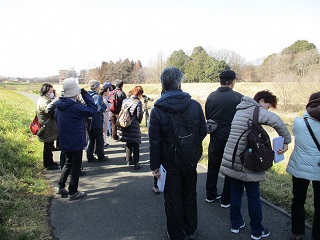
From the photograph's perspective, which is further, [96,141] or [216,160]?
[96,141]

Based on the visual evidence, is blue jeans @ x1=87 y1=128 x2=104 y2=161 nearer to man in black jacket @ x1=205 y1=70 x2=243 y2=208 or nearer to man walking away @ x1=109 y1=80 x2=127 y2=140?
man walking away @ x1=109 y1=80 x2=127 y2=140

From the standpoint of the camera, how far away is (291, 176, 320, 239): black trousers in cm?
302

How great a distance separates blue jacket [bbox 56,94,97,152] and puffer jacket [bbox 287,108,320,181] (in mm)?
2908

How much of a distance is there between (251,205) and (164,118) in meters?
1.51

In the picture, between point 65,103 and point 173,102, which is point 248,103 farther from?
point 65,103

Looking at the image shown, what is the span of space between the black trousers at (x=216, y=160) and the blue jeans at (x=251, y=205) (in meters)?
0.60

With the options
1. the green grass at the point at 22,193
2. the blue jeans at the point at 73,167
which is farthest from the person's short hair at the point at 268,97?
the green grass at the point at 22,193

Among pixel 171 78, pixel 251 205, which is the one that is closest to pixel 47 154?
pixel 171 78

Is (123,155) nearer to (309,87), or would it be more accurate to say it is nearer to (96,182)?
(96,182)

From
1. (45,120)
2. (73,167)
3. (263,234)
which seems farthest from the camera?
(45,120)

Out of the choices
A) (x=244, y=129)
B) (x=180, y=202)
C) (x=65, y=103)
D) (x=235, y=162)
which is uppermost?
(x=65, y=103)

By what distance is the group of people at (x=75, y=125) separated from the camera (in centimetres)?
405

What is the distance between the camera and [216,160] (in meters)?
4.06

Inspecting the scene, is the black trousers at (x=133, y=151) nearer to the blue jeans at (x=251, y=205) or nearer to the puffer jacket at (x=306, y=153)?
the blue jeans at (x=251, y=205)
